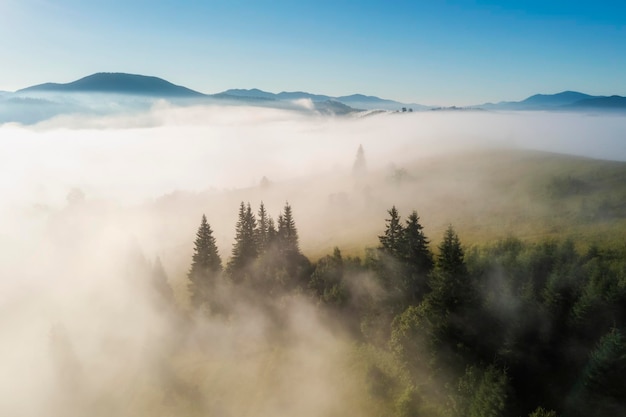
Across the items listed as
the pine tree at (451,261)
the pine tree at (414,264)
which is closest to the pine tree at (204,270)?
the pine tree at (414,264)

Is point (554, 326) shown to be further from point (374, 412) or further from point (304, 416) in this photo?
point (304, 416)

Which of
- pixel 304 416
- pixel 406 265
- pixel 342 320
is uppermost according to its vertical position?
pixel 406 265

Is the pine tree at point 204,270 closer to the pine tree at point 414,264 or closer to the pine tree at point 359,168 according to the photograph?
the pine tree at point 414,264

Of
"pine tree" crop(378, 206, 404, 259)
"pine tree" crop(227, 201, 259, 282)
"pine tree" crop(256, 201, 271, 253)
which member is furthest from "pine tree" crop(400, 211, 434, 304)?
"pine tree" crop(227, 201, 259, 282)

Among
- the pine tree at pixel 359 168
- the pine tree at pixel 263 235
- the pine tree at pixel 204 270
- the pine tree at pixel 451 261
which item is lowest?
the pine tree at pixel 204 270

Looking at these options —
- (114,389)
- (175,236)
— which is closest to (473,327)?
(114,389)

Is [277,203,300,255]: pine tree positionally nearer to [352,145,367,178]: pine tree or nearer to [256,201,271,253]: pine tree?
[256,201,271,253]: pine tree
